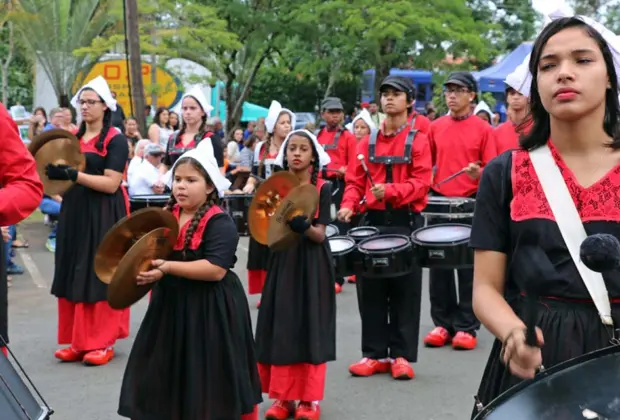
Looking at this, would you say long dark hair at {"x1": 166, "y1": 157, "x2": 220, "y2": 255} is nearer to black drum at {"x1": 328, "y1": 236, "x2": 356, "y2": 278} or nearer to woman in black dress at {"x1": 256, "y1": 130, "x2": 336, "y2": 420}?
woman in black dress at {"x1": 256, "y1": 130, "x2": 336, "y2": 420}

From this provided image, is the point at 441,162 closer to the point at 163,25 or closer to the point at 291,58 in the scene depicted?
the point at 163,25

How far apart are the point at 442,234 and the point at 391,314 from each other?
0.70 m

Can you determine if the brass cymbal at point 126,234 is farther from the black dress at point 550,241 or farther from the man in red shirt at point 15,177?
the black dress at point 550,241

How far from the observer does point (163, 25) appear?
2144 centimetres

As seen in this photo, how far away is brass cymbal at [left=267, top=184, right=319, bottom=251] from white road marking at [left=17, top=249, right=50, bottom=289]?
5690 millimetres

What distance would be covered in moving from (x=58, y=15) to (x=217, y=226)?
22.4m

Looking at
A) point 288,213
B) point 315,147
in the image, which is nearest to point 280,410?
point 288,213

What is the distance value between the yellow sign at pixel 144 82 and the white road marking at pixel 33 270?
9154 mm

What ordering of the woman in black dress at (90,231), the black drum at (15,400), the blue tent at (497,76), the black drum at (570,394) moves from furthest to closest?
the blue tent at (497,76) → the woman in black dress at (90,231) → the black drum at (15,400) → the black drum at (570,394)

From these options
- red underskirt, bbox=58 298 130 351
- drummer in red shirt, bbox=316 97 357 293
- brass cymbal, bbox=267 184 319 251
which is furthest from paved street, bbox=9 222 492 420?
drummer in red shirt, bbox=316 97 357 293

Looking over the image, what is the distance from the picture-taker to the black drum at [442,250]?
701cm

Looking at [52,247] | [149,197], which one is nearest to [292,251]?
[149,197]

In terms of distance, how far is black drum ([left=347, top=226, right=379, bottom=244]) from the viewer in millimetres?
7137

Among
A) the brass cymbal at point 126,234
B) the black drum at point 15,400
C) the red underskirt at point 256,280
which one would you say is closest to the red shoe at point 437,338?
the red underskirt at point 256,280
